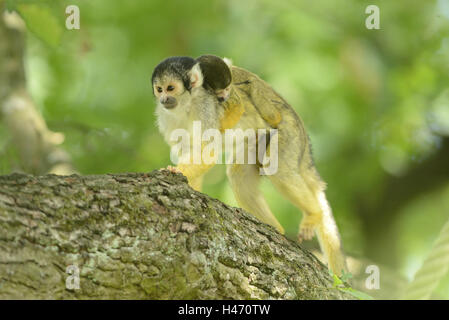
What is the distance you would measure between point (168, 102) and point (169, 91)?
0.38ft

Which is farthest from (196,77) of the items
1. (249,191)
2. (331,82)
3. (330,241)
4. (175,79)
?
(331,82)

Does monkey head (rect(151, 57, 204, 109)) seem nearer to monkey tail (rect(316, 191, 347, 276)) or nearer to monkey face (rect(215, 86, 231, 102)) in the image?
monkey face (rect(215, 86, 231, 102))

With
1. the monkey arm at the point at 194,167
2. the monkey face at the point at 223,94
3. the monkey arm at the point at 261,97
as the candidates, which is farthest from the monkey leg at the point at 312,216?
the monkey face at the point at 223,94

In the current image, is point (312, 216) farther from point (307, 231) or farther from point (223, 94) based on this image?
point (223, 94)

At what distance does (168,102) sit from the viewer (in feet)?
15.7

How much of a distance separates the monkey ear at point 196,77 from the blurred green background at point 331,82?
300 centimetres

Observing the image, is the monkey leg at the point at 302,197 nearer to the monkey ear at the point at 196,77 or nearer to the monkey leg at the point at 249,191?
the monkey leg at the point at 249,191

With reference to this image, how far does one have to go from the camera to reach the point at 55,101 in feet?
26.7

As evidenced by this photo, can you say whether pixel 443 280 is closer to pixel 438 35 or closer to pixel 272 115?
pixel 272 115

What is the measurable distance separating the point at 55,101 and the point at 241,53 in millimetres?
3006

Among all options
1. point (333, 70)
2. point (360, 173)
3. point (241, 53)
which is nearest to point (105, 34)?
point (241, 53)

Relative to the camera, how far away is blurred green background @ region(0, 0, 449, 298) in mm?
8320

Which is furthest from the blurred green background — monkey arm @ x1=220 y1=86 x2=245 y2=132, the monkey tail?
monkey arm @ x1=220 y1=86 x2=245 y2=132

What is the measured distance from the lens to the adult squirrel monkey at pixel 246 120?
4820 mm
